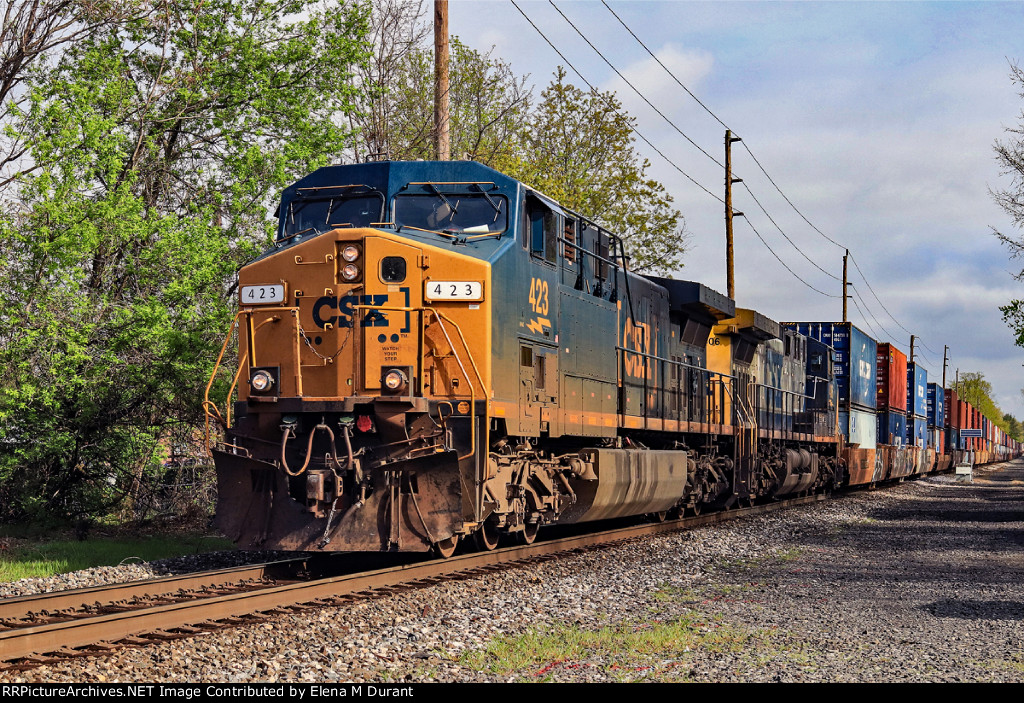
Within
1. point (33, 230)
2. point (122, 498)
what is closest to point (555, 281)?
point (33, 230)

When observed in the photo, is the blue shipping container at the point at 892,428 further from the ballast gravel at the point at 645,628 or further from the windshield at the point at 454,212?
the windshield at the point at 454,212

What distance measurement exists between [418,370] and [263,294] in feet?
5.46

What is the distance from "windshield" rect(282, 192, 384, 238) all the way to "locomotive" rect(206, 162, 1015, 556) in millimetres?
14

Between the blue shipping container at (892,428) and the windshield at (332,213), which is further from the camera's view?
the blue shipping container at (892,428)

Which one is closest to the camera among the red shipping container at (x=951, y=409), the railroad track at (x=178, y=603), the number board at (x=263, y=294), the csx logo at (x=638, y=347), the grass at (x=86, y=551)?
the railroad track at (x=178, y=603)

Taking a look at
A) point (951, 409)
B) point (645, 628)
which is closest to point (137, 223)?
point (645, 628)

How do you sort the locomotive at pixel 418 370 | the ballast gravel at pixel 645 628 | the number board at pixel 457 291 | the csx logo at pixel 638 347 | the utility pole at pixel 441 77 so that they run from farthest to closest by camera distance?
the utility pole at pixel 441 77, the csx logo at pixel 638 347, the number board at pixel 457 291, the locomotive at pixel 418 370, the ballast gravel at pixel 645 628

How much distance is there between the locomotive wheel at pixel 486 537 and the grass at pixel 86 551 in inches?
128

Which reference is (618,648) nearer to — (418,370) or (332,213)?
(418,370)

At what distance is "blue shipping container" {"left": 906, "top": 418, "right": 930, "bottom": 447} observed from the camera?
3853cm

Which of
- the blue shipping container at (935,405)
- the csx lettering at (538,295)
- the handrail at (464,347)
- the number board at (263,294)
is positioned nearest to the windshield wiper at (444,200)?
the csx lettering at (538,295)

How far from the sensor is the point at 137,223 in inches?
491

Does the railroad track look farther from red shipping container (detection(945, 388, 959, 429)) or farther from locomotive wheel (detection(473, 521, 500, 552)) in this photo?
red shipping container (detection(945, 388, 959, 429))

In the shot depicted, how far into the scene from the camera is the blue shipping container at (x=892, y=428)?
34.2 metres
